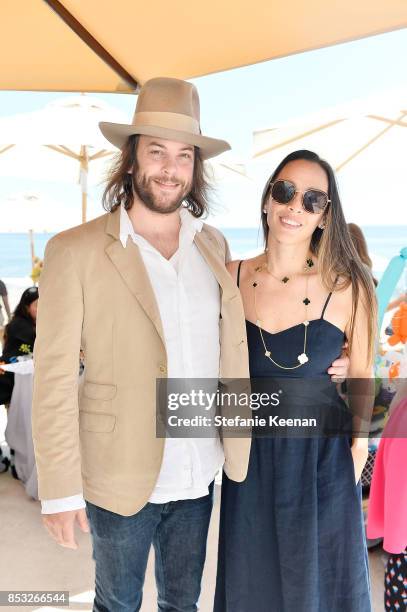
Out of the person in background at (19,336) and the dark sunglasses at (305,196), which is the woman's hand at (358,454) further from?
the person in background at (19,336)

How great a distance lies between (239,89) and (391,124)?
46536mm

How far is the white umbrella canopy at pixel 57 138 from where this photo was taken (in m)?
5.18

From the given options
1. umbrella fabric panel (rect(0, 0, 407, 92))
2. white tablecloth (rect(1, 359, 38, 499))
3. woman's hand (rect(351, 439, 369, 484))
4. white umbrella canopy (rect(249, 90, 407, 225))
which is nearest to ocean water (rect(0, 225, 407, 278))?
white umbrella canopy (rect(249, 90, 407, 225))

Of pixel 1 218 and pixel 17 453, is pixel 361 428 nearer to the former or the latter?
pixel 17 453

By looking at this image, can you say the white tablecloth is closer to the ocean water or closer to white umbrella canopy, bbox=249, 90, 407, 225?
white umbrella canopy, bbox=249, 90, 407, 225

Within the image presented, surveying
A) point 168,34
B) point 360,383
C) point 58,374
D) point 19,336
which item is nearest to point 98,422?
point 58,374

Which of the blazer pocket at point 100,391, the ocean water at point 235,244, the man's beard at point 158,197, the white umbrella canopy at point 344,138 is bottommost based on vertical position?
the blazer pocket at point 100,391

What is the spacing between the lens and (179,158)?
1.70 m

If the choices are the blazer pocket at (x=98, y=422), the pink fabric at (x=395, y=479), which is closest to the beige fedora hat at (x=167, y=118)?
the blazer pocket at (x=98, y=422)

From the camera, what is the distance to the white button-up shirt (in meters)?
1.63

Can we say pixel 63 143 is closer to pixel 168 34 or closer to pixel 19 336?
pixel 19 336

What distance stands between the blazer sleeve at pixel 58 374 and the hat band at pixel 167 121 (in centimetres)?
50

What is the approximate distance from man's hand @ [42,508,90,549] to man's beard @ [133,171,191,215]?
96 cm

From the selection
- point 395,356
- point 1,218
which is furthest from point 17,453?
point 1,218
